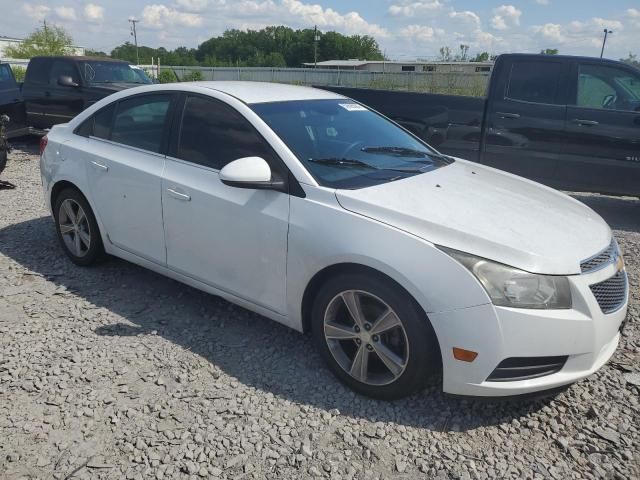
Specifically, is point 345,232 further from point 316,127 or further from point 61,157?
point 61,157

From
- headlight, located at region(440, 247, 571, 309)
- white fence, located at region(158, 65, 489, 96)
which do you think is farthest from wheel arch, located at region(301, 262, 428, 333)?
white fence, located at region(158, 65, 489, 96)

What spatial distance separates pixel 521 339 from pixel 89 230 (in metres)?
3.50

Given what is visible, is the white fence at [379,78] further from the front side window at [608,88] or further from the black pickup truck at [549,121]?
the front side window at [608,88]

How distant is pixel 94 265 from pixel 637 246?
17.5ft

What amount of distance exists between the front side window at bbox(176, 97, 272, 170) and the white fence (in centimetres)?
405

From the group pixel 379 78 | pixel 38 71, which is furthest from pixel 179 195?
pixel 379 78

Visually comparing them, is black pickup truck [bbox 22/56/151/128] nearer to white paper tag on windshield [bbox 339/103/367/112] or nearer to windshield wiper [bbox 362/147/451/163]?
white paper tag on windshield [bbox 339/103/367/112]

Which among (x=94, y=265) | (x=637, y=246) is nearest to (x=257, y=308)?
(x=94, y=265)

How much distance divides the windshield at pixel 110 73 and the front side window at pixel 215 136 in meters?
7.94

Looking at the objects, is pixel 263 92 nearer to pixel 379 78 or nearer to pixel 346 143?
pixel 346 143

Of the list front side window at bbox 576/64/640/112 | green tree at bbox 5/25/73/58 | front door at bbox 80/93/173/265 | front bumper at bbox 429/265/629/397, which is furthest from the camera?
green tree at bbox 5/25/73/58

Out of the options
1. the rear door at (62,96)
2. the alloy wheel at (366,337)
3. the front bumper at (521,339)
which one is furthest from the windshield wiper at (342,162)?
the rear door at (62,96)

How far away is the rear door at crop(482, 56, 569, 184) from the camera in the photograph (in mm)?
6332

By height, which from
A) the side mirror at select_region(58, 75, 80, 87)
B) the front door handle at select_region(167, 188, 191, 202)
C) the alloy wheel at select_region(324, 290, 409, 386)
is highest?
the side mirror at select_region(58, 75, 80, 87)
